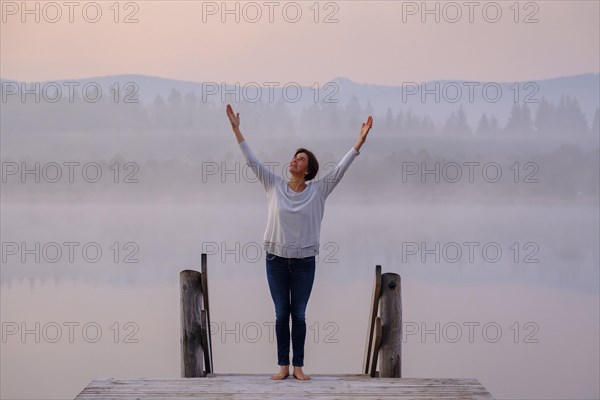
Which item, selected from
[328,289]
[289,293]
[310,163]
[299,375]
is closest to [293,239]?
[289,293]

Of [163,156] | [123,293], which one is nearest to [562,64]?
[163,156]

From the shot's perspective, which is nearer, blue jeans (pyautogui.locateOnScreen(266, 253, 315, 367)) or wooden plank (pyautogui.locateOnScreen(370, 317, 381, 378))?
blue jeans (pyautogui.locateOnScreen(266, 253, 315, 367))

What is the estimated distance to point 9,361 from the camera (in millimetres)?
8633

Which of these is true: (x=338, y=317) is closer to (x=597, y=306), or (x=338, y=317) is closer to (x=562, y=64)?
(x=597, y=306)

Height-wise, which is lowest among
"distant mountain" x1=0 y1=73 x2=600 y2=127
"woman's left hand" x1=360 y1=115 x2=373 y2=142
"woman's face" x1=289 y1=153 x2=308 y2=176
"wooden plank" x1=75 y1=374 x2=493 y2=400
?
"wooden plank" x1=75 y1=374 x2=493 y2=400

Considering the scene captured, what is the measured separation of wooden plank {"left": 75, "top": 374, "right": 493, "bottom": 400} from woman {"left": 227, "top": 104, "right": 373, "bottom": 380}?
0.24 metres

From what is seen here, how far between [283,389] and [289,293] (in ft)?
1.88

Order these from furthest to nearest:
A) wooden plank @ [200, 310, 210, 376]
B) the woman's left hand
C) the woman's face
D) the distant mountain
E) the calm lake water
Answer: the distant mountain
the calm lake water
wooden plank @ [200, 310, 210, 376]
the woman's left hand
the woman's face

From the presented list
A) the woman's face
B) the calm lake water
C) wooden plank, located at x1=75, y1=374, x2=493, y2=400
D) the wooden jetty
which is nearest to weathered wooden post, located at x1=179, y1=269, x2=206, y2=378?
the wooden jetty

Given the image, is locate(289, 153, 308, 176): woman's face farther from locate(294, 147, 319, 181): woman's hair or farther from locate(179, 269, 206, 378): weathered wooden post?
locate(179, 269, 206, 378): weathered wooden post

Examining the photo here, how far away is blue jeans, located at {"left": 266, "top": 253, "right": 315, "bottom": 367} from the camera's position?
5.20 meters

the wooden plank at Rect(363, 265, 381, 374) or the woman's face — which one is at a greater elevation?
the woman's face

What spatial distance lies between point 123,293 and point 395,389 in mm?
4580

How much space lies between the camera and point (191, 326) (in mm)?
5648
